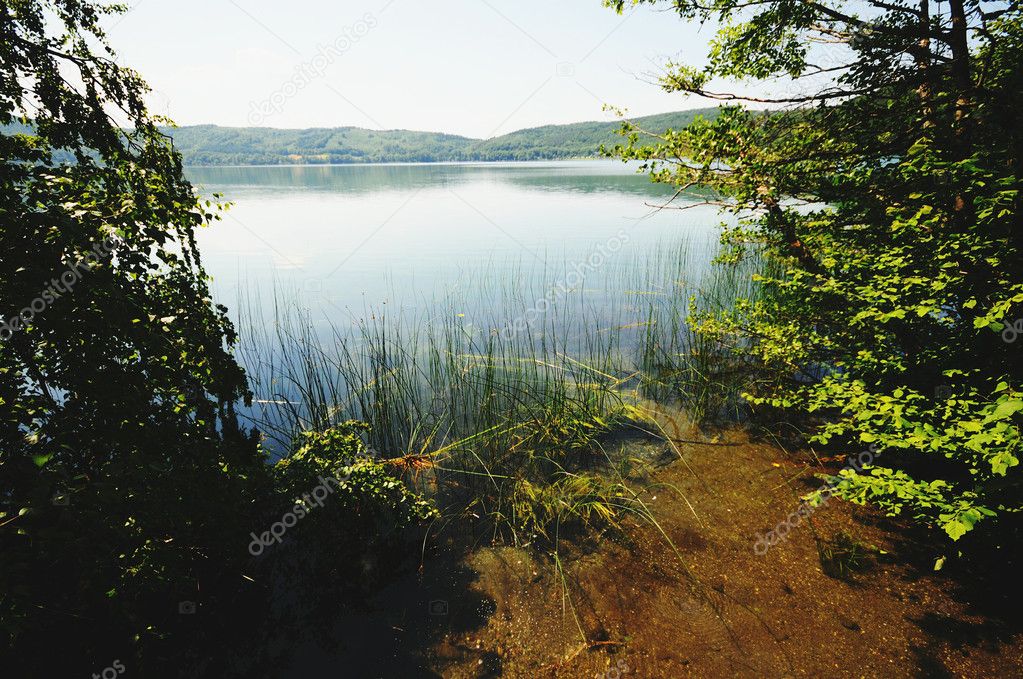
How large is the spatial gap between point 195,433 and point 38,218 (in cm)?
114

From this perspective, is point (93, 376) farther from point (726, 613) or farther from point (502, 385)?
point (502, 385)

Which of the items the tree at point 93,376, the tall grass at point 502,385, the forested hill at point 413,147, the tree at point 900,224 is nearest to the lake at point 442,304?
the tall grass at point 502,385

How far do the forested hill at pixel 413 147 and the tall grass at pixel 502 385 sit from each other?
110891 millimetres

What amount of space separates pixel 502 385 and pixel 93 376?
14.0 feet

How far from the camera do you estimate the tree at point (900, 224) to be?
2.75 metres

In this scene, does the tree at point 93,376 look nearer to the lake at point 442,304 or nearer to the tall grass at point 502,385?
the lake at point 442,304

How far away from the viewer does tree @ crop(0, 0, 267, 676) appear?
1732mm

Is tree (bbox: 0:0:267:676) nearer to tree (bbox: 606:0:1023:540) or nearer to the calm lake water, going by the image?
tree (bbox: 606:0:1023:540)

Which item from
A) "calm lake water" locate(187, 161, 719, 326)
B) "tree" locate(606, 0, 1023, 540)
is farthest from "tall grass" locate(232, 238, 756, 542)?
"tree" locate(606, 0, 1023, 540)

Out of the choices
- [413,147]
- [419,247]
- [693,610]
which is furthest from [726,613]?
[413,147]

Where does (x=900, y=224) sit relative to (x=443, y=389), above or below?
above

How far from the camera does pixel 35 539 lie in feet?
5.62

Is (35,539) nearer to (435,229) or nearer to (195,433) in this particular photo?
(195,433)

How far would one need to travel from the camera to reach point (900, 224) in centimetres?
336
